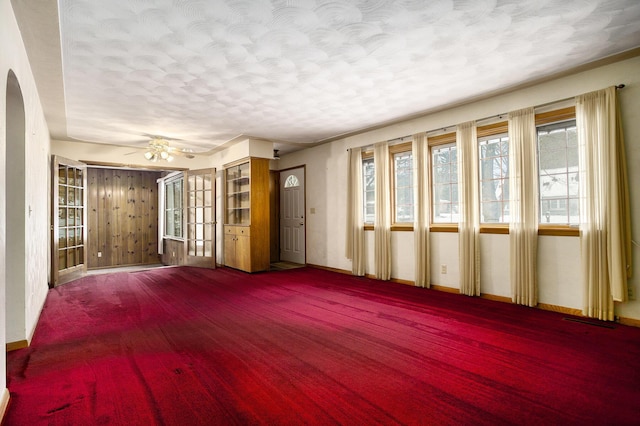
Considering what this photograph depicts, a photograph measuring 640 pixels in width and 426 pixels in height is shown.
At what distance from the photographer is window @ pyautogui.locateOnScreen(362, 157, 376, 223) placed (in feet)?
19.6

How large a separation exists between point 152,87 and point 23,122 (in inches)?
50.9

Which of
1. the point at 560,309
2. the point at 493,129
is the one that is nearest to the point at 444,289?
the point at 560,309

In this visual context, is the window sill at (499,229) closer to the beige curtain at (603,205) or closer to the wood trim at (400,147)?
the beige curtain at (603,205)

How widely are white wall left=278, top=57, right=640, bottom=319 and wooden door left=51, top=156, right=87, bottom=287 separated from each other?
14.5 feet

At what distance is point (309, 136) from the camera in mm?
6234

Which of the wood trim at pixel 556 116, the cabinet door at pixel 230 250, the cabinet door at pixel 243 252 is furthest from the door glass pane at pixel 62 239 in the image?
the wood trim at pixel 556 116

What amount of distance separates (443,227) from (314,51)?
9.99 ft

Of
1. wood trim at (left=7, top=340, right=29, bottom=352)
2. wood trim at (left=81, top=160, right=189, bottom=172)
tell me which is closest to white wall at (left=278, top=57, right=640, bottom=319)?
wood trim at (left=81, top=160, right=189, bottom=172)

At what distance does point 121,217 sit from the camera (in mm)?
→ 8445

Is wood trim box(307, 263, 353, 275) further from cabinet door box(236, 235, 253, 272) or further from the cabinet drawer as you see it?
the cabinet drawer

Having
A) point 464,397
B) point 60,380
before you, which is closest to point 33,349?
point 60,380

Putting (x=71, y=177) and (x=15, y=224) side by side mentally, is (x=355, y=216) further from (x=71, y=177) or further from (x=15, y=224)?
(x=71, y=177)

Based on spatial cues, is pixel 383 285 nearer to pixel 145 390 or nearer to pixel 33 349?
pixel 145 390

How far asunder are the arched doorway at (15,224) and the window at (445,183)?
484 centimetres
